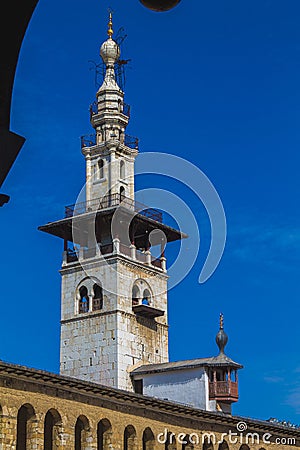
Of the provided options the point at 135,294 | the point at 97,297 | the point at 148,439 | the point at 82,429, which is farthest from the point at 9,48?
the point at 135,294

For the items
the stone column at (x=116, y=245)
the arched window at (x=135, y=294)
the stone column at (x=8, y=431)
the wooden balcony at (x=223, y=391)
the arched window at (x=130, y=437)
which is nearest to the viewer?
the stone column at (x=8, y=431)

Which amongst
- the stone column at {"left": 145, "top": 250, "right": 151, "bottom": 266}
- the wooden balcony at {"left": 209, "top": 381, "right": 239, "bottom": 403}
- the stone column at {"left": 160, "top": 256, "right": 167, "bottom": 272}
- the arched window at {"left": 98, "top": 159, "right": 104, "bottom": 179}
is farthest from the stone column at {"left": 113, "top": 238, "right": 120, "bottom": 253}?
the wooden balcony at {"left": 209, "top": 381, "right": 239, "bottom": 403}

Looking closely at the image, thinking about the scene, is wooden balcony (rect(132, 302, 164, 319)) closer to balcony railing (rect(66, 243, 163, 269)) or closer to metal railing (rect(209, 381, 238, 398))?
balcony railing (rect(66, 243, 163, 269))

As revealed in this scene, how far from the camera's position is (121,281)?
5991 centimetres

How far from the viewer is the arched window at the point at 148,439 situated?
143 feet

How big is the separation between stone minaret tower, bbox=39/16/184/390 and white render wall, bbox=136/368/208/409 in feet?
6.73

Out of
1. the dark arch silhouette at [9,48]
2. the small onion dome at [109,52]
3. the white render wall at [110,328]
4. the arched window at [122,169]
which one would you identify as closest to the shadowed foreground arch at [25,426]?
the white render wall at [110,328]

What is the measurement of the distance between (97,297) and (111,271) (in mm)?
2241

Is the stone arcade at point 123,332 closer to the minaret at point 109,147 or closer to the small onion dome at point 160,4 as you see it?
the minaret at point 109,147

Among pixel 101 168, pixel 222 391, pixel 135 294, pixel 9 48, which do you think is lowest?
pixel 9 48

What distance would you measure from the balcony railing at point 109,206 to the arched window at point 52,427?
23422 mm

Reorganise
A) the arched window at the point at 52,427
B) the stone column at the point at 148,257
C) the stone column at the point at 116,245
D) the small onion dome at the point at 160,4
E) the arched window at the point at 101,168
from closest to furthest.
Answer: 1. the small onion dome at the point at 160,4
2. the arched window at the point at 52,427
3. the stone column at the point at 116,245
4. the stone column at the point at 148,257
5. the arched window at the point at 101,168

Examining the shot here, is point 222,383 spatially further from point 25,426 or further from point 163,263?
point 25,426

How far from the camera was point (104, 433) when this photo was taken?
41.2 meters
